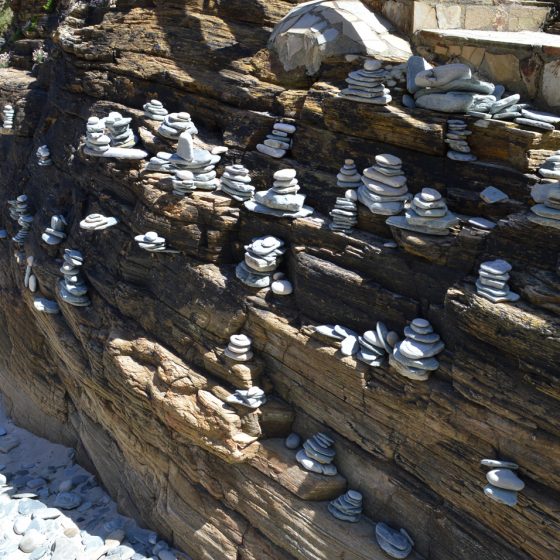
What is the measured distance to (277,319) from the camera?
9.16 m

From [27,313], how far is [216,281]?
20.8 feet

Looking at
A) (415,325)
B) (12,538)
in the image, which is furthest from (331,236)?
(12,538)

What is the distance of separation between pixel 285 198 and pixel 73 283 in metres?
4.71

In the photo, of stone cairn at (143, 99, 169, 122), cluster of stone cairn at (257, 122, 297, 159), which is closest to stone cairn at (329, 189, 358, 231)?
cluster of stone cairn at (257, 122, 297, 159)

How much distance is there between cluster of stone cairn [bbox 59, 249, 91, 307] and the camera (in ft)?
38.2

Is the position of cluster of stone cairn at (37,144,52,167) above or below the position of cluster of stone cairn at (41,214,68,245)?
above

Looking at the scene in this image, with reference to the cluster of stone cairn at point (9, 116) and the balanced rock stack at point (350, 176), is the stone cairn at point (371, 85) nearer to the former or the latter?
the balanced rock stack at point (350, 176)

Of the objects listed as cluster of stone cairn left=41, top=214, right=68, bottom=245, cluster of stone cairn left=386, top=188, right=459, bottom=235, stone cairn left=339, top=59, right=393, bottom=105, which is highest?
stone cairn left=339, top=59, right=393, bottom=105

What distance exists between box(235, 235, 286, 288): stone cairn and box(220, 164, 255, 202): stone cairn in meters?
0.66

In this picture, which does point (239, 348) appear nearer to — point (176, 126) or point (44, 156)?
point (176, 126)

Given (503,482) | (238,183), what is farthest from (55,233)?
(503,482)

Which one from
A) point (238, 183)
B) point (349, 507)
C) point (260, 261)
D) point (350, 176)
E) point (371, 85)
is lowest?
point (349, 507)

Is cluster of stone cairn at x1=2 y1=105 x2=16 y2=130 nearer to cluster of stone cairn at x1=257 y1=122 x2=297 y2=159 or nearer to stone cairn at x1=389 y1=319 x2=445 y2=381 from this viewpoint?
cluster of stone cairn at x1=257 y1=122 x2=297 y2=159

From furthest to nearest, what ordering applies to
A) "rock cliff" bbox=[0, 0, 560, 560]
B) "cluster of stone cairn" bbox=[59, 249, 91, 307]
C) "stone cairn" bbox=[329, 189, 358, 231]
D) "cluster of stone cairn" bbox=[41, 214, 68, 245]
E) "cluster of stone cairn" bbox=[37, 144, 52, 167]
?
"cluster of stone cairn" bbox=[37, 144, 52, 167] → "cluster of stone cairn" bbox=[41, 214, 68, 245] → "cluster of stone cairn" bbox=[59, 249, 91, 307] → "stone cairn" bbox=[329, 189, 358, 231] → "rock cliff" bbox=[0, 0, 560, 560]
